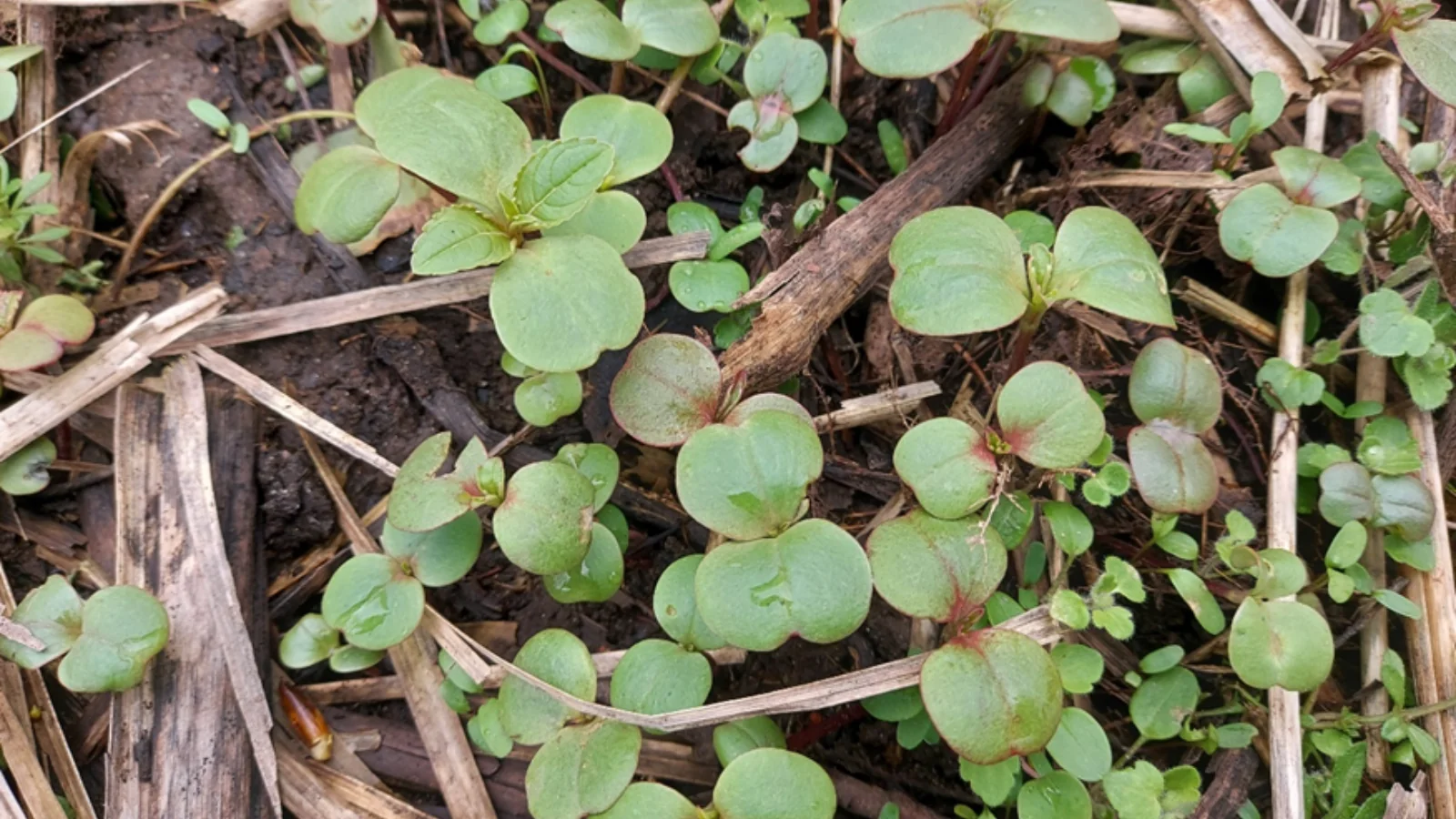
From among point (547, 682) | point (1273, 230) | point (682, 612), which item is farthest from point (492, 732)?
point (1273, 230)

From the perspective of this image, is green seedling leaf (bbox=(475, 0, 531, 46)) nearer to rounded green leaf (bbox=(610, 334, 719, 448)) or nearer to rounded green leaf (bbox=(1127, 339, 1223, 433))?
rounded green leaf (bbox=(610, 334, 719, 448))

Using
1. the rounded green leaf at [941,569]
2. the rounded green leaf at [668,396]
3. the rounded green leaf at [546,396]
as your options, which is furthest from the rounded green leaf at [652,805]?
the rounded green leaf at [546,396]

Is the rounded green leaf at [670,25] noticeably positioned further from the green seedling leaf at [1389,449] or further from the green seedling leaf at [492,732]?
the green seedling leaf at [1389,449]

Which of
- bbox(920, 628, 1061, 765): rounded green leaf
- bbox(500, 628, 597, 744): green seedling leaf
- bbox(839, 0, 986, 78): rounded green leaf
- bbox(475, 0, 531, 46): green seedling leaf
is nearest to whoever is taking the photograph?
bbox(920, 628, 1061, 765): rounded green leaf

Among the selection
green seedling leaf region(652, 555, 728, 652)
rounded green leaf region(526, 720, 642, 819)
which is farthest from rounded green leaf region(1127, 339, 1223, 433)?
rounded green leaf region(526, 720, 642, 819)

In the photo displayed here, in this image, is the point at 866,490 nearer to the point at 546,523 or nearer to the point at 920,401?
the point at 920,401

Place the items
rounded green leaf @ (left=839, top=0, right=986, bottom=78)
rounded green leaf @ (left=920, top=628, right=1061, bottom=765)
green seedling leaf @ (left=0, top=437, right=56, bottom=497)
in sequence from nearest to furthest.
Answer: rounded green leaf @ (left=920, top=628, right=1061, bottom=765), rounded green leaf @ (left=839, top=0, right=986, bottom=78), green seedling leaf @ (left=0, top=437, right=56, bottom=497)
